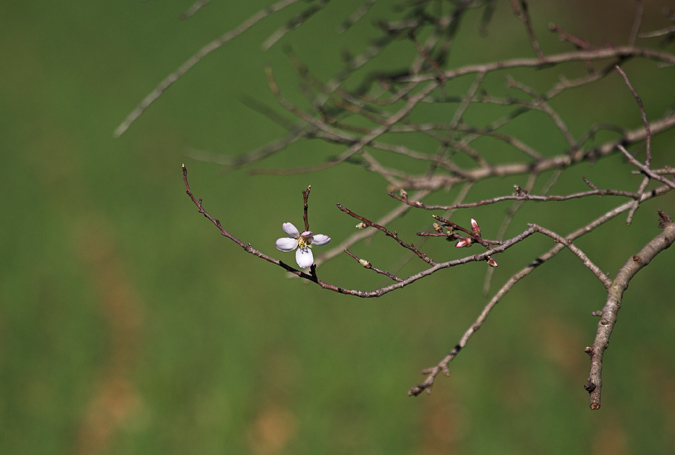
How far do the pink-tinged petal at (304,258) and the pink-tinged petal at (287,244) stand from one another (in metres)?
0.06

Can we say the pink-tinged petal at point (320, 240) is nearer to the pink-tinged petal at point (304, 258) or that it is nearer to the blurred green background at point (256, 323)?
the pink-tinged petal at point (304, 258)

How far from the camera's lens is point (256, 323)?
6586 mm

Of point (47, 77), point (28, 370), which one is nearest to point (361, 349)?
point (28, 370)

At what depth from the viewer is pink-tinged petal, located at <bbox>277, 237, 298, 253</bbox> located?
165 centimetres

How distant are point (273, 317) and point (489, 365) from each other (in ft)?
7.99

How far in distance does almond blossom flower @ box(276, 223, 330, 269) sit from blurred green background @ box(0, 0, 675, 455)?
402cm

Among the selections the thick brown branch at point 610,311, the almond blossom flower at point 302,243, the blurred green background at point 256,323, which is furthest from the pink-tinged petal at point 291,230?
the blurred green background at point 256,323

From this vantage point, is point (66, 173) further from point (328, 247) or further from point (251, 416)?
point (251, 416)

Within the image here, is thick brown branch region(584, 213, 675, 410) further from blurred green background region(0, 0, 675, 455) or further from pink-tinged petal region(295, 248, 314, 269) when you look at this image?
blurred green background region(0, 0, 675, 455)

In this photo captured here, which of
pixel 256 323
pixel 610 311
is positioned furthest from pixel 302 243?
pixel 256 323

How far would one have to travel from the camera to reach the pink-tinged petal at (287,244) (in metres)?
1.65

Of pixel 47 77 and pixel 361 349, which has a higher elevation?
pixel 47 77

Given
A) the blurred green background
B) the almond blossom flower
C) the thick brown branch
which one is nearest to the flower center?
the almond blossom flower

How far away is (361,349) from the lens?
6289 millimetres
